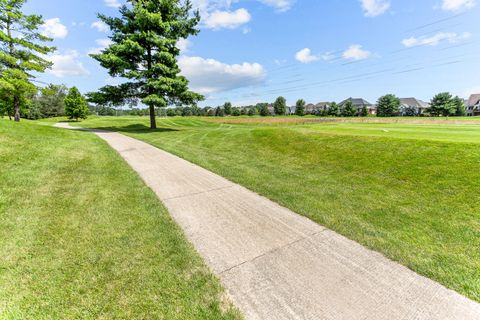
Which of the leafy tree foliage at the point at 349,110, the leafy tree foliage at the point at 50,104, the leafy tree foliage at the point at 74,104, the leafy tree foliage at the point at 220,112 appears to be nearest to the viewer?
the leafy tree foliage at the point at 74,104

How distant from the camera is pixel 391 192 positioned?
17.1 ft

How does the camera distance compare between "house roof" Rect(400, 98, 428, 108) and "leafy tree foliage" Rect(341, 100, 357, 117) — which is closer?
"leafy tree foliage" Rect(341, 100, 357, 117)

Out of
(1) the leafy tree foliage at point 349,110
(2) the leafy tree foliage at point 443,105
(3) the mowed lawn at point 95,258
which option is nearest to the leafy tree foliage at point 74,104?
(3) the mowed lawn at point 95,258

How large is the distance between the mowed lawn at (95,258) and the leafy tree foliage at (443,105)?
7811cm

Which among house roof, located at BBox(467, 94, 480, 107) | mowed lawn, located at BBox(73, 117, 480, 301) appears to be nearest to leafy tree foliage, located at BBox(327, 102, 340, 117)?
house roof, located at BBox(467, 94, 480, 107)

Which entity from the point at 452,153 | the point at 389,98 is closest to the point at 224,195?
the point at 452,153

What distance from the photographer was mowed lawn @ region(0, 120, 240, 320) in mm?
2135

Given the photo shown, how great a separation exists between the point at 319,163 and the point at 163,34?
1917cm

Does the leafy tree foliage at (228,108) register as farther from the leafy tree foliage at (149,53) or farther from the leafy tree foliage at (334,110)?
the leafy tree foliage at (149,53)

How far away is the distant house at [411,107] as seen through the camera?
7664 cm

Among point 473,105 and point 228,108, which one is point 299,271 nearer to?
point 228,108

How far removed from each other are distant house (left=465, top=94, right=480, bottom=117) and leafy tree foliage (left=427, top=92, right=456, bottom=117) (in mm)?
18246

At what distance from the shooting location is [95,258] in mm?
2844

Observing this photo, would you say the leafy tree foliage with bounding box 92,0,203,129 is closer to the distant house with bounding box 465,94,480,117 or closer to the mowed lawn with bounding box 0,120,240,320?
the mowed lawn with bounding box 0,120,240,320
